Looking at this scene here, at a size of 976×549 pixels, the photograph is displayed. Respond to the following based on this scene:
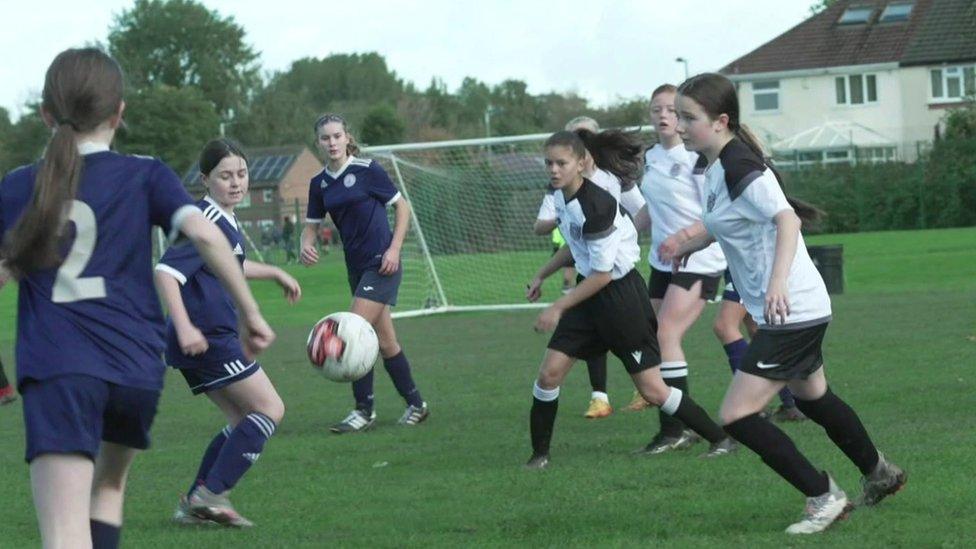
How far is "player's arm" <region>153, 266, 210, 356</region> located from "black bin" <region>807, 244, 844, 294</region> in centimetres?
1521

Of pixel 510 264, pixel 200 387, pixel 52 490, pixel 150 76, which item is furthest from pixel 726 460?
pixel 150 76

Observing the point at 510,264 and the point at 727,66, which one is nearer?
the point at 510,264

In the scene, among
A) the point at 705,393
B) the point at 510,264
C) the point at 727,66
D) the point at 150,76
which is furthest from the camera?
the point at 150,76

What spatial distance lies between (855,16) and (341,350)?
61864 mm

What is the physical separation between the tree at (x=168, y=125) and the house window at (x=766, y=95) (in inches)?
1248

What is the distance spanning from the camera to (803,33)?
6731cm

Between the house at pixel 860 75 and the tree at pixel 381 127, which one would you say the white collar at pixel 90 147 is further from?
the tree at pixel 381 127

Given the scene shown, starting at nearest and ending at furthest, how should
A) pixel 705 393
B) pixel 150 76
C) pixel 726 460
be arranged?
pixel 726 460, pixel 705 393, pixel 150 76

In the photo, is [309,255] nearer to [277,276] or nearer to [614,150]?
[614,150]

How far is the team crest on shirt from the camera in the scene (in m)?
7.75

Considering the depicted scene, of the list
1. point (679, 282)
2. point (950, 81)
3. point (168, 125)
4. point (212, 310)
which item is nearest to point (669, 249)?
point (679, 282)

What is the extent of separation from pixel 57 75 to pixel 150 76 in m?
103

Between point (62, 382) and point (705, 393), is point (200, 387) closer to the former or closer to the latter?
point (62, 382)

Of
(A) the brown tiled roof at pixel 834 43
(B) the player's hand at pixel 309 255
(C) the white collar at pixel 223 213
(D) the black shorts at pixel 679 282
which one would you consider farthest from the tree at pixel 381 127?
(C) the white collar at pixel 223 213
